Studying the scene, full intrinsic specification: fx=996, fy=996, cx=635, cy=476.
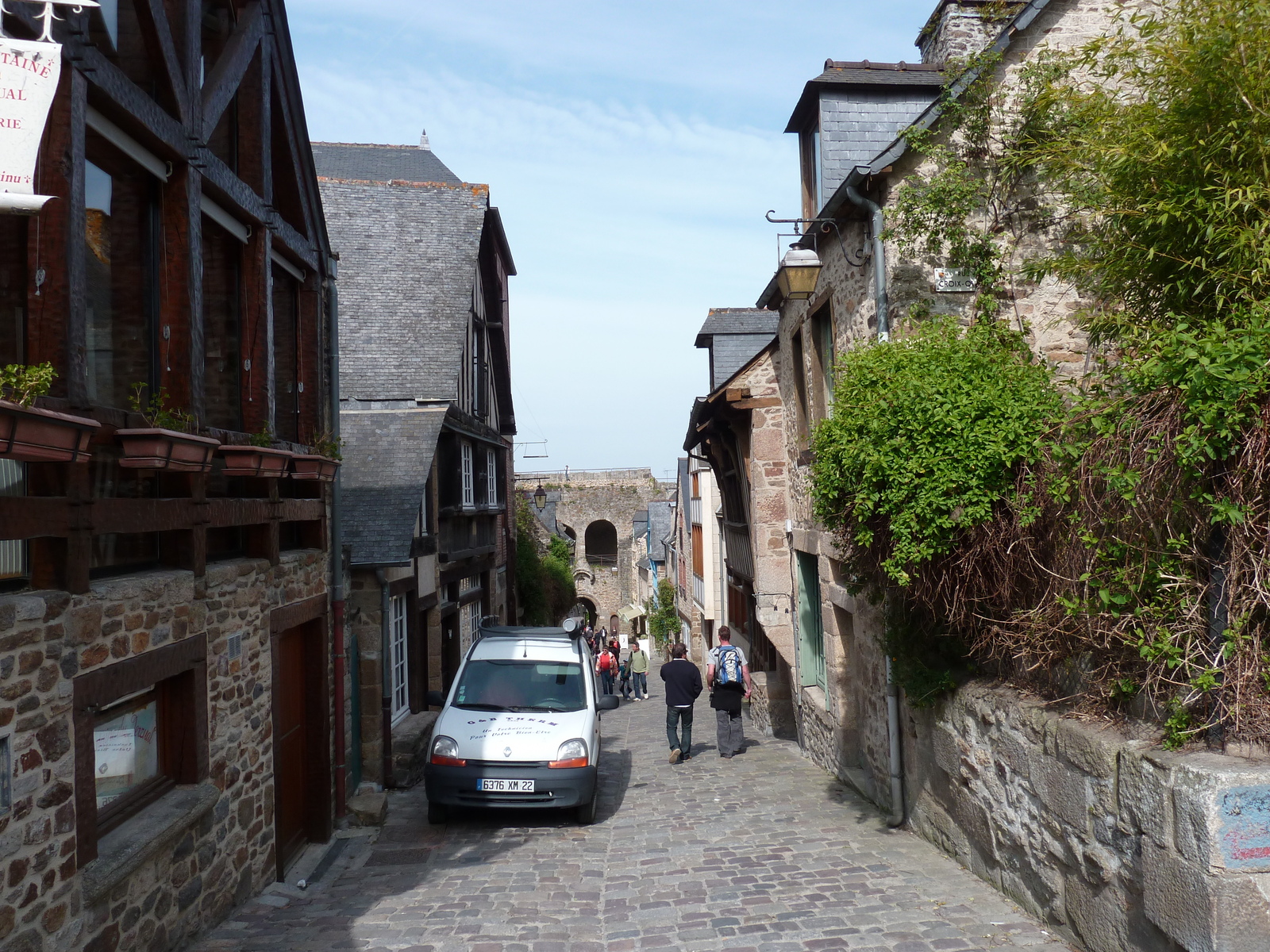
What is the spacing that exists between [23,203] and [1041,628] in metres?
4.69

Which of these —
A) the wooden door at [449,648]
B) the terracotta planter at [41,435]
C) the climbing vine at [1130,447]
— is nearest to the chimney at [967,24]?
the climbing vine at [1130,447]

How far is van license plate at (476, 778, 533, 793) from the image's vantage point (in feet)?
26.7

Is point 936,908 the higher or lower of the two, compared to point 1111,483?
lower

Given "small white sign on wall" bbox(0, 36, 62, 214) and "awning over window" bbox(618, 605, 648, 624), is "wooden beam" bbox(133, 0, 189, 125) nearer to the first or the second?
"small white sign on wall" bbox(0, 36, 62, 214)

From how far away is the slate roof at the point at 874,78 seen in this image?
29.9 ft

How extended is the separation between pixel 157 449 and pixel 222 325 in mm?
2351

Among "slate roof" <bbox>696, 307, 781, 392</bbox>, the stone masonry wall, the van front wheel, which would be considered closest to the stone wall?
the van front wheel

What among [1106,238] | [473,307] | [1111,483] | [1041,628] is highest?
[473,307]

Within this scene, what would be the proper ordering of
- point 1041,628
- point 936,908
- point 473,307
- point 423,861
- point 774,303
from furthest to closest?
point 473,307
point 774,303
point 423,861
point 936,908
point 1041,628

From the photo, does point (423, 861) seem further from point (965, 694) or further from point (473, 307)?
point (473, 307)

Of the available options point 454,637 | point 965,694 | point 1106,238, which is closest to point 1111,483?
point 1106,238

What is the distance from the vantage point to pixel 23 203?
3109 mm

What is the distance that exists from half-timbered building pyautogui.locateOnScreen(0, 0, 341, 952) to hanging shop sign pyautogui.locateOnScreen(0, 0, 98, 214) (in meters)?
0.02

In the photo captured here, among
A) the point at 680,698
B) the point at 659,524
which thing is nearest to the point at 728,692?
the point at 680,698
